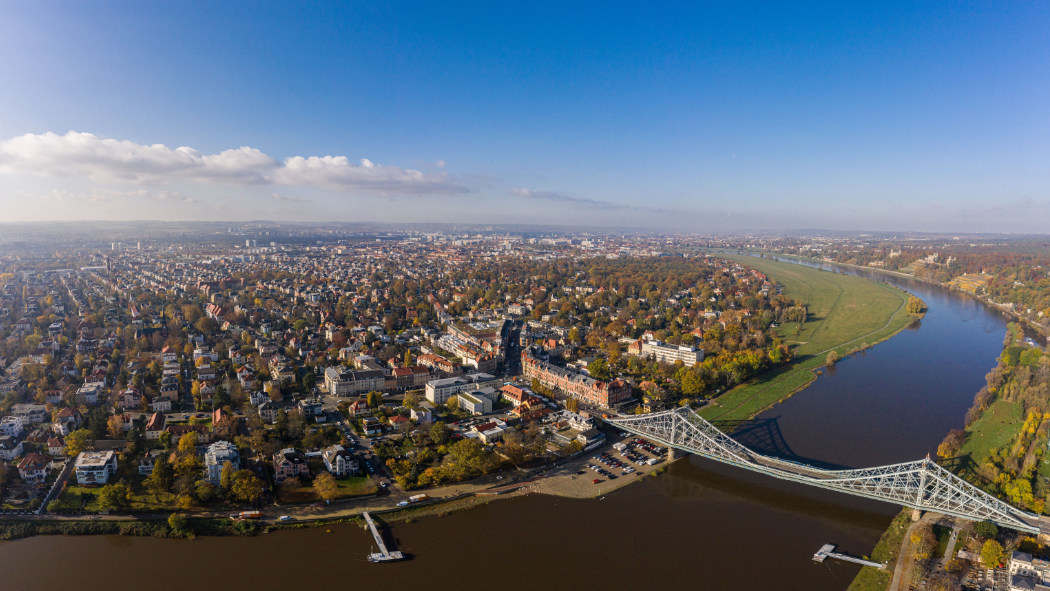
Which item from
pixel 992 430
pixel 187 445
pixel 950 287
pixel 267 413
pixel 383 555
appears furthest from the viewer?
pixel 950 287

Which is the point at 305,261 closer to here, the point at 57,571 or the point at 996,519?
the point at 57,571

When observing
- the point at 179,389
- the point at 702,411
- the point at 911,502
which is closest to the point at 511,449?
the point at 702,411

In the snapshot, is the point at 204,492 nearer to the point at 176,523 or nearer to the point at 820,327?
the point at 176,523

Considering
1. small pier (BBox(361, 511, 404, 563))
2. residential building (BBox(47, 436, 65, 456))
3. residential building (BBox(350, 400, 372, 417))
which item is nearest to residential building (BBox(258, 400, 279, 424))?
residential building (BBox(350, 400, 372, 417))

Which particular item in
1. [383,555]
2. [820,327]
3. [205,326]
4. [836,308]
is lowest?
[383,555]

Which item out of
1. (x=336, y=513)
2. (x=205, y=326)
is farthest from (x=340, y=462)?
(x=205, y=326)

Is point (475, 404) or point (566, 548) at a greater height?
point (475, 404)

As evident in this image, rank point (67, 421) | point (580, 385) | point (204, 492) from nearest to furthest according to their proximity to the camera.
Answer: point (204, 492) → point (67, 421) → point (580, 385)

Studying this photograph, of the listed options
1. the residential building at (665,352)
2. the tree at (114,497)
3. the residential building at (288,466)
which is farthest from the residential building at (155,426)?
the residential building at (665,352)
